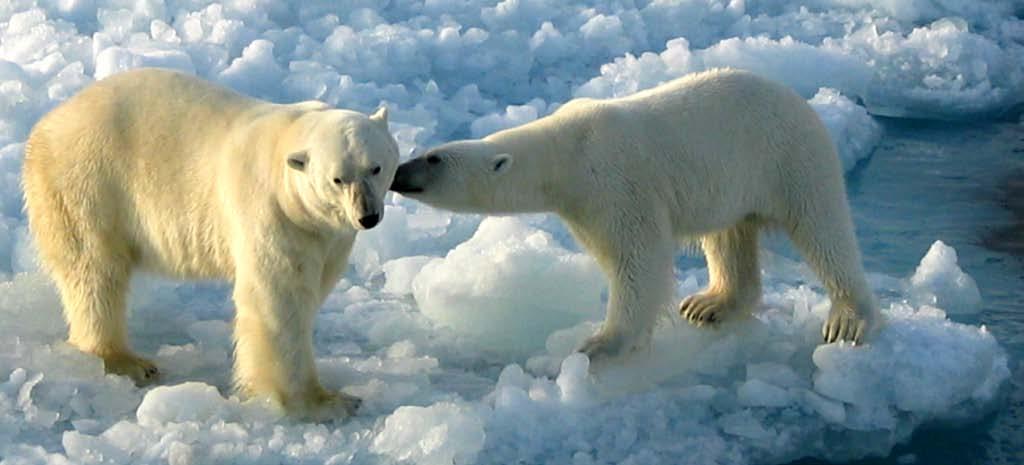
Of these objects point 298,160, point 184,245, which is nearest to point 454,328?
point 184,245

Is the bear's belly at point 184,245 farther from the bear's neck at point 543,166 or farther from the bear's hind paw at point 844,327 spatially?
the bear's hind paw at point 844,327

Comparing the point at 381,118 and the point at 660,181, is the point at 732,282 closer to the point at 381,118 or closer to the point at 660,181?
the point at 660,181

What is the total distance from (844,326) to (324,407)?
1.85 m

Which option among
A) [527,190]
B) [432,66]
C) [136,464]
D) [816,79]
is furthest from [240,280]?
[816,79]

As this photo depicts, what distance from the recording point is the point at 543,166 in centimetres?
472

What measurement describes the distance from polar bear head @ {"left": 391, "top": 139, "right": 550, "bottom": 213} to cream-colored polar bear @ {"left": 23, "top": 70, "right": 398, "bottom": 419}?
1.06 ft

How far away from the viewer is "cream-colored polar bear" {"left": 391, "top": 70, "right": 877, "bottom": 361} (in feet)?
15.4

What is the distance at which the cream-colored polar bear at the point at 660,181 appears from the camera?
15.4 ft

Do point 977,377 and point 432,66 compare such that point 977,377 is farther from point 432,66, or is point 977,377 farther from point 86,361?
point 432,66

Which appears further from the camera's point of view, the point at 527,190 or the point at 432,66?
the point at 432,66

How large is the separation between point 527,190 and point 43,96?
3.50m

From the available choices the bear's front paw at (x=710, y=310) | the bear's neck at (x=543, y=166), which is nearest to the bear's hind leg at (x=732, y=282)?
the bear's front paw at (x=710, y=310)

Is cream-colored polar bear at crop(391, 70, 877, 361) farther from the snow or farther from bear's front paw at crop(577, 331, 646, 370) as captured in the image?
the snow

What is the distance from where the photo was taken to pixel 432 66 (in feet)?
27.7
